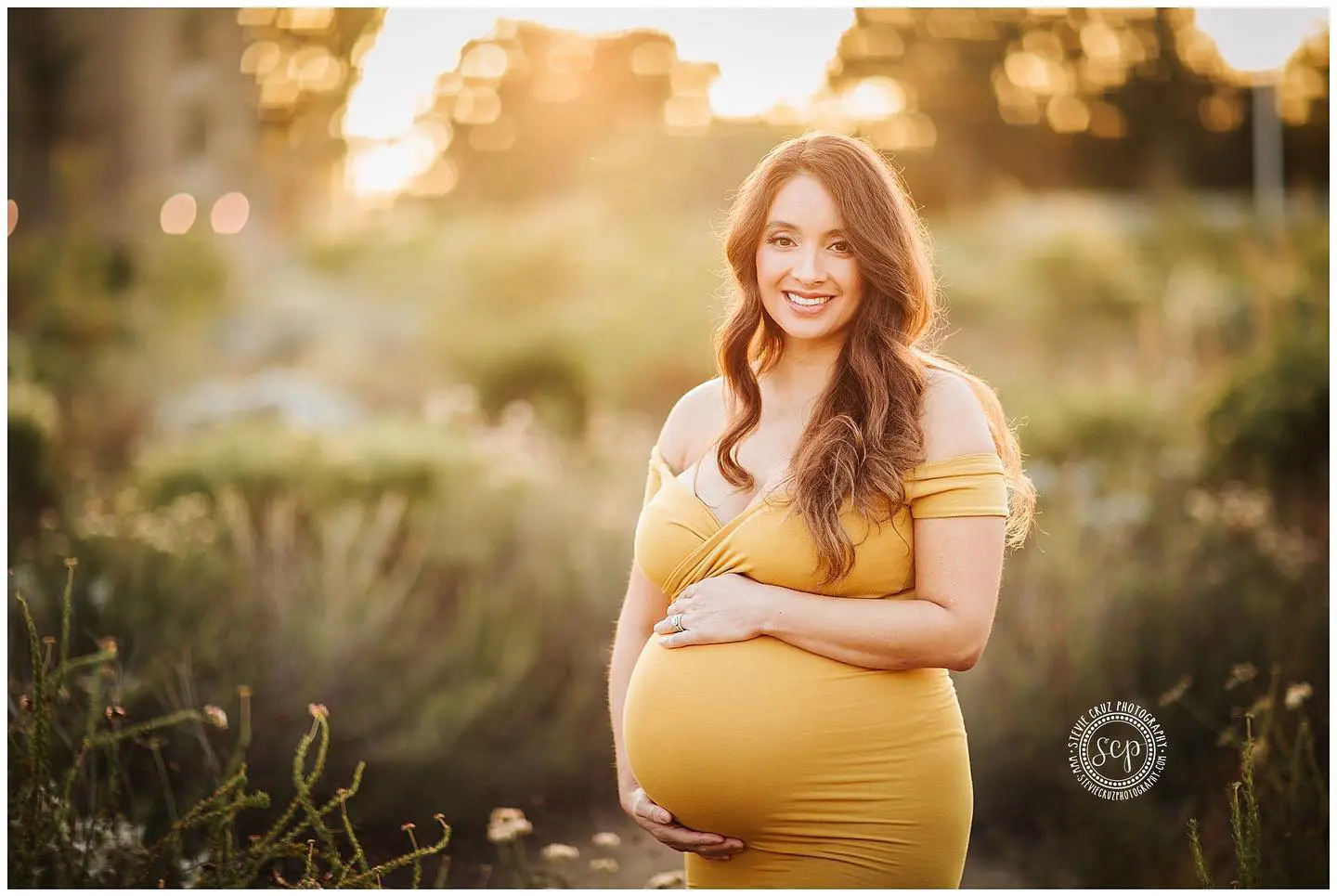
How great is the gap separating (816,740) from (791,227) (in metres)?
0.94

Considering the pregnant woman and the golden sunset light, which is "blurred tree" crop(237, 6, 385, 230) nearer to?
the golden sunset light

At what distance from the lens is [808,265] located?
6.59ft

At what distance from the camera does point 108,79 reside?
8852 millimetres

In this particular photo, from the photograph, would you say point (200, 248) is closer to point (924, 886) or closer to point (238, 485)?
point (238, 485)

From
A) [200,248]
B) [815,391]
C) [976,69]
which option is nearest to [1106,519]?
[815,391]

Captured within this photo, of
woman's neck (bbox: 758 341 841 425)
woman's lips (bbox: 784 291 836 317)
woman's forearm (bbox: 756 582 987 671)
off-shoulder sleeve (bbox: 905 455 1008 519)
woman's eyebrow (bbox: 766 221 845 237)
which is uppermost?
woman's eyebrow (bbox: 766 221 845 237)

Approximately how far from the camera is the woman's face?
201 centimetres

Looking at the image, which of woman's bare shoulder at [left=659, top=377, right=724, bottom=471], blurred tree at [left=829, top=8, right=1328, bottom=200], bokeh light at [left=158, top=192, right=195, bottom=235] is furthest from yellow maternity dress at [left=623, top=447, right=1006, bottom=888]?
bokeh light at [left=158, top=192, right=195, bottom=235]

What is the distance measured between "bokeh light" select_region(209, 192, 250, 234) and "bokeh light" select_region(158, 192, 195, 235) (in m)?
0.17

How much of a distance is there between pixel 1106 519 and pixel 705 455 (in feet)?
12.1

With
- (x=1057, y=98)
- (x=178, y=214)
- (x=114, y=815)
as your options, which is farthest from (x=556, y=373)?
(x=1057, y=98)

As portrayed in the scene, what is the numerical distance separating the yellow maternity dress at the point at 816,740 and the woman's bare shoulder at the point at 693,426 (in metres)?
0.25

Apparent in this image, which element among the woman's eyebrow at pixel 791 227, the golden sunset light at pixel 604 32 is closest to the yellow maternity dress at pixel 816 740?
the woman's eyebrow at pixel 791 227

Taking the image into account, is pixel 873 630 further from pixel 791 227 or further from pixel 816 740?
pixel 791 227
